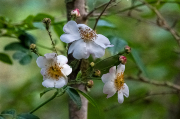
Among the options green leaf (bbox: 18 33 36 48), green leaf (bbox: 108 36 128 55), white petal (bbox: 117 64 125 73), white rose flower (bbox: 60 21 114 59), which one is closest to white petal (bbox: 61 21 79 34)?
white rose flower (bbox: 60 21 114 59)

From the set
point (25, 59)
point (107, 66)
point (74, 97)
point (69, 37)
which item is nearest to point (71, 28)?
point (69, 37)

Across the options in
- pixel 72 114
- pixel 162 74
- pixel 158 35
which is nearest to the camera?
pixel 72 114

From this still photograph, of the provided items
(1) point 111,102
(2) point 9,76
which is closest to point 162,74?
(1) point 111,102

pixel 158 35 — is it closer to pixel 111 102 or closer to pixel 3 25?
pixel 111 102

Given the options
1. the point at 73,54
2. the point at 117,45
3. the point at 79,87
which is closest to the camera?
the point at 73,54

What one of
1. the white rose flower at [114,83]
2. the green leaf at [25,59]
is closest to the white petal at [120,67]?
the white rose flower at [114,83]

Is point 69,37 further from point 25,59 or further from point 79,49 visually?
point 25,59

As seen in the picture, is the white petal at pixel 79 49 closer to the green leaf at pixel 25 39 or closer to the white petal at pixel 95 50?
the white petal at pixel 95 50
